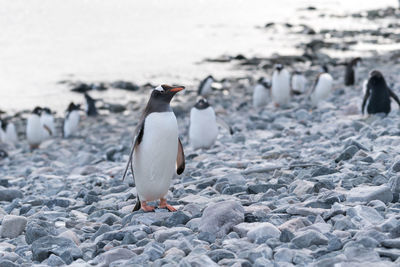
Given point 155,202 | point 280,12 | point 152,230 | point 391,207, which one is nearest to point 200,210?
point 152,230

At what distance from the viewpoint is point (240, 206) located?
177 inches

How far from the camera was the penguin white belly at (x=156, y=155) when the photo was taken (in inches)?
213

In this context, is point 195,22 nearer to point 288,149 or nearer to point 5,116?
point 5,116

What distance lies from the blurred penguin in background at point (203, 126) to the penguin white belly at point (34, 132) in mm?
5775

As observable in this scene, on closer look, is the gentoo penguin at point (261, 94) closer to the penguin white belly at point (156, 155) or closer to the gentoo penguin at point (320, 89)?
the gentoo penguin at point (320, 89)

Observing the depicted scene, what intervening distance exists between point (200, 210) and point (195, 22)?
43.7 meters

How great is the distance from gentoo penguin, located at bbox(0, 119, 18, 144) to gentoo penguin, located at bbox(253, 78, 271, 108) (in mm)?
6641

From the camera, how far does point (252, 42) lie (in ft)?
112

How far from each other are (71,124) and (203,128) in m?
6.93

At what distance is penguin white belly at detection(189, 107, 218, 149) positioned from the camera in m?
9.77

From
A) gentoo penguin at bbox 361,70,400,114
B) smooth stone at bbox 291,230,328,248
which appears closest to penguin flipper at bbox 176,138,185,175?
smooth stone at bbox 291,230,328,248

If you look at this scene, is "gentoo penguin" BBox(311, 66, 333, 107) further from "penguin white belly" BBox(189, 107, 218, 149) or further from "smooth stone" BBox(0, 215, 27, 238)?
"smooth stone" BBox(0, 215, 27, 238)

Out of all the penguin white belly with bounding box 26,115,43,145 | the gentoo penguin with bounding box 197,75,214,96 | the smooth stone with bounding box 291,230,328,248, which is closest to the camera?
the smooth stone with bounding box 291,230,328,248

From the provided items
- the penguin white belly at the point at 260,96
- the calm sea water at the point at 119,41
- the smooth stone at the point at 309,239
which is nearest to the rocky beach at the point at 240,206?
the smooth stone at the point at 309,239
